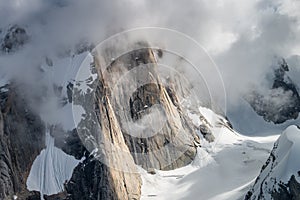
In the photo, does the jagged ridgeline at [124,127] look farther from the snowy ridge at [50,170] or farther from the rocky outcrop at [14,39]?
the rocky outcrop at [14,39]

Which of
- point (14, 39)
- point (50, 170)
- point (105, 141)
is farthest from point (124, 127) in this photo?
point (14, 39)

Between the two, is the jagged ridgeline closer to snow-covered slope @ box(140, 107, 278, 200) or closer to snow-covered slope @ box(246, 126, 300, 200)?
snow-covered slope @ box(140, 107, 278, 200)

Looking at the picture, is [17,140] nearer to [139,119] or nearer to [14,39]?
[14,39]

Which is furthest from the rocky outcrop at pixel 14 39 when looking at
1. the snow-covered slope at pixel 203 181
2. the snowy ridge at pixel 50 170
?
the snow-covered slope at pixel 203 181

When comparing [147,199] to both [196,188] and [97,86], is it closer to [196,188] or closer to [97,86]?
[196,188]

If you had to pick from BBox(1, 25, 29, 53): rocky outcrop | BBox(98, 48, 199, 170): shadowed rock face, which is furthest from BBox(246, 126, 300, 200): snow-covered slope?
BBox(1, 25, 29, 53): rocky outcrop

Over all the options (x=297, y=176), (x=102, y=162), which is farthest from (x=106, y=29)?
(x=297, y=176)

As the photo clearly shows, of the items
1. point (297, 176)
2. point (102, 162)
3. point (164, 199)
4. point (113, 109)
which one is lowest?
point (297, 176)

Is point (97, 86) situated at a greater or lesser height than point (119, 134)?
greater
